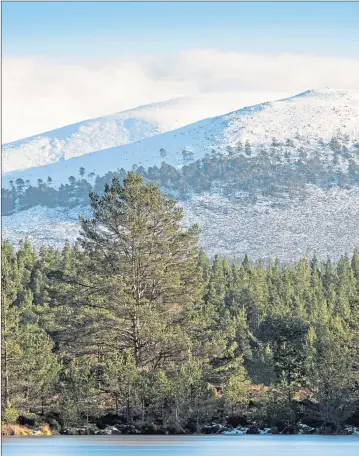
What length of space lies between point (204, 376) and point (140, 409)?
4.60 metres

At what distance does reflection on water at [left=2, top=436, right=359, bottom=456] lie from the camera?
120ft

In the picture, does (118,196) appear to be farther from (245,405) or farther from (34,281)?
(34,281)

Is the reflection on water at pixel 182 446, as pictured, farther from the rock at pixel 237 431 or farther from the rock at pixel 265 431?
the rock at pixel 265 431

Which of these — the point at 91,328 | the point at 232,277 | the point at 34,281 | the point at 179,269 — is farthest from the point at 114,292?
the point at 232,277

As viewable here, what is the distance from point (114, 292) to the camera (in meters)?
53.7

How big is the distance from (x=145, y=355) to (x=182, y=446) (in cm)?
1354

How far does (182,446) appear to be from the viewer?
4028 cm

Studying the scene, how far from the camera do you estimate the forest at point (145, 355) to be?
49.2m

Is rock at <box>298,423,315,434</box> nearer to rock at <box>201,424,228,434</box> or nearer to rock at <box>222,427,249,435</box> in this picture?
rock at <box>222,427,249,435</box>

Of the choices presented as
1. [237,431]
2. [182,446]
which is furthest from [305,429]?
[182,446]

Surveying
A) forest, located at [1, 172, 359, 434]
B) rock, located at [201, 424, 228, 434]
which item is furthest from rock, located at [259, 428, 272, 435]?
rock, located at [201, 424, 228, 434]

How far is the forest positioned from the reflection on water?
274 cm

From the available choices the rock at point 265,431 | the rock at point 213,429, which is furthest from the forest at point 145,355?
the rock at point 265,431

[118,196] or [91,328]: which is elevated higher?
[118,196]
